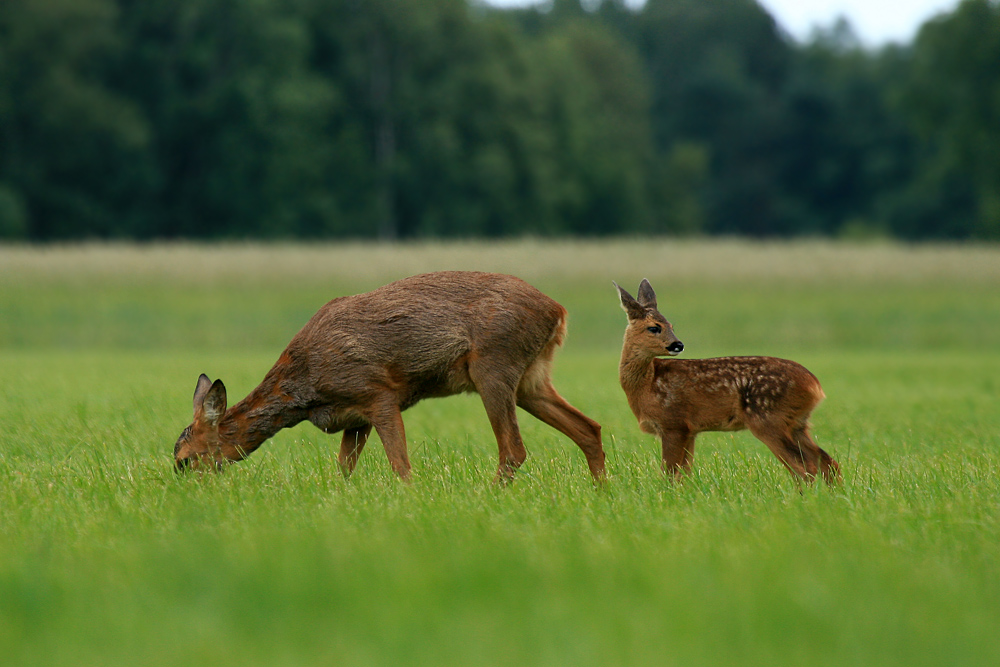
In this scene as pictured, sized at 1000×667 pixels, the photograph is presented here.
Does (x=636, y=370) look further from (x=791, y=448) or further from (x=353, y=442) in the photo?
(x=353, y=442)

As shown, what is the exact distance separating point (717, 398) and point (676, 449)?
379 millimetres

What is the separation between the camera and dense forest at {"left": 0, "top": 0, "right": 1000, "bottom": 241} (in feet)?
162

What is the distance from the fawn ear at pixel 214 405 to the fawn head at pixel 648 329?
2.36m

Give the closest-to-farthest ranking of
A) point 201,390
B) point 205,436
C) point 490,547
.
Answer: point 490,547, point 205,436, point 201,390

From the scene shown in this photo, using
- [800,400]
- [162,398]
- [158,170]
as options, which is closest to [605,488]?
[800,400]

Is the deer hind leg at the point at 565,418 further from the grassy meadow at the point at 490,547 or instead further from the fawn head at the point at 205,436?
the fawn head at the point at 205,436

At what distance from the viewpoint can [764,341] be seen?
2327 centimetres

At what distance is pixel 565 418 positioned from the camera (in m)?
7.61

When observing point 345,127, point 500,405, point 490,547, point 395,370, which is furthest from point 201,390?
point 345,127

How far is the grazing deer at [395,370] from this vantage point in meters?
7.22

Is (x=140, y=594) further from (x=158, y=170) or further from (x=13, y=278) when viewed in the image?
(x=158, y=170)

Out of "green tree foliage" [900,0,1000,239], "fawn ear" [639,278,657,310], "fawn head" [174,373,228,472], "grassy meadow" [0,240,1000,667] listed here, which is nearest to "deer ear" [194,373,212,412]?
"fawn head" [174,373,228,472]

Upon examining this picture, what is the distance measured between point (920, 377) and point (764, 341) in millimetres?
6867

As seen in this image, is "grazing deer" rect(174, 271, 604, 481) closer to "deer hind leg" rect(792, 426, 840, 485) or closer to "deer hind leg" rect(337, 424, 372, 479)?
"deer hind leg" rect(337, 424, 372, 479)
